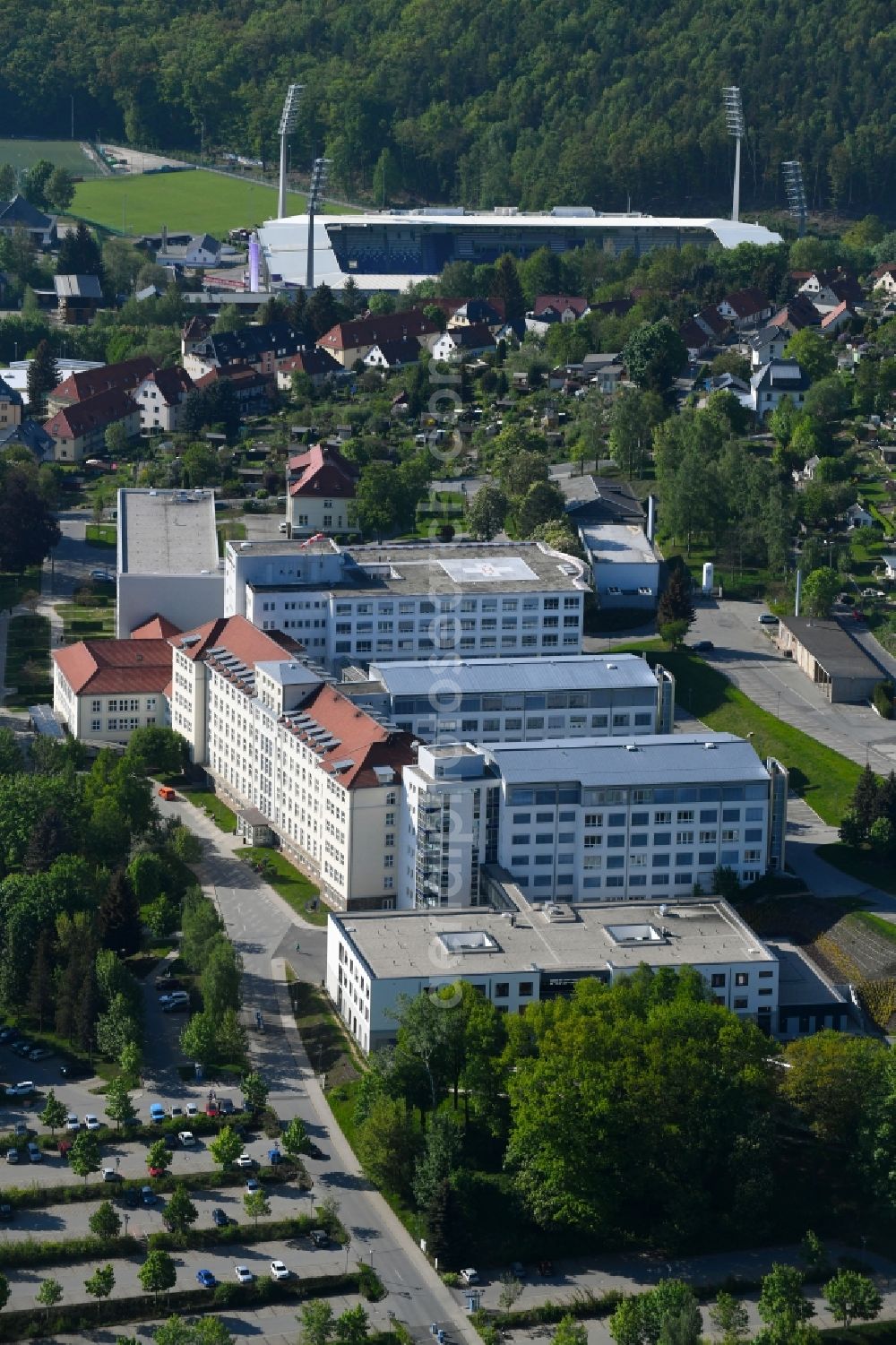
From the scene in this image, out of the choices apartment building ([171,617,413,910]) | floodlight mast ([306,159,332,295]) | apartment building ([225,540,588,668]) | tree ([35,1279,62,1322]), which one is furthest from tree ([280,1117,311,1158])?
floodlight mast ([306,159,332,295])

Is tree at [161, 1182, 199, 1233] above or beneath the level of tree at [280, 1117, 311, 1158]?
beneath

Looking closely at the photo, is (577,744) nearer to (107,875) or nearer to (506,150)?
(107,875)

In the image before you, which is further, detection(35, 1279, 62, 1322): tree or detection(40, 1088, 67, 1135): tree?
detection(40, 1088, 67, 1135): tree

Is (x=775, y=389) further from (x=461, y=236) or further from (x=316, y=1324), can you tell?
(x=316, y=1324)

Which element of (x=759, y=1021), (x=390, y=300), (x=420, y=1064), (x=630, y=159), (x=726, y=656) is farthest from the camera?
(x=630, y=159)

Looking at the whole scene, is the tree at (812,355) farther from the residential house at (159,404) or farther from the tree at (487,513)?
the residential house at (159,404)

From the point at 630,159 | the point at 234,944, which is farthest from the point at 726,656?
the point at 630,159

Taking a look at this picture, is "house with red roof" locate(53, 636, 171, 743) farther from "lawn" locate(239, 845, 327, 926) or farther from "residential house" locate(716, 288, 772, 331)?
"residential house" locate(716, 288, 772, 331)

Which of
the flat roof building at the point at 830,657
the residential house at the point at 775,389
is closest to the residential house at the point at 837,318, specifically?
the residential house at the point at 775,389
